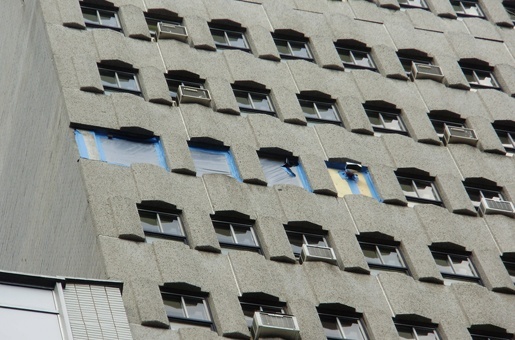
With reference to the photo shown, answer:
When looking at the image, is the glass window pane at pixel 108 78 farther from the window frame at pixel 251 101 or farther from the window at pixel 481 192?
the window at pixel 481 192

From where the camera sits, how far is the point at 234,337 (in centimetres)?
3397

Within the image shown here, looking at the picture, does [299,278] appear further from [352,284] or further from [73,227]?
[73,227]

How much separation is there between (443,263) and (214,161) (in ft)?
25.1

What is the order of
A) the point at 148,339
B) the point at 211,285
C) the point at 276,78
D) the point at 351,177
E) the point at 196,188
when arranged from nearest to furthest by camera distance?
the point at 148,339 → the point at 211,285 → the point at 196,188 → the point at 351,177 → the point at 276,78

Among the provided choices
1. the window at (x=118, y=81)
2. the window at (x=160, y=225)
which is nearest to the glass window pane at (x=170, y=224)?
the window at (x=160, y=225)

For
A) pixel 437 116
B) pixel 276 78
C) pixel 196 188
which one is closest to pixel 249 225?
pixel 196 188

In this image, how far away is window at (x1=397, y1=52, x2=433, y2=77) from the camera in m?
47.8

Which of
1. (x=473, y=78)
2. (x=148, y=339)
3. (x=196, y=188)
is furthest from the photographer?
(x=473, y=78)

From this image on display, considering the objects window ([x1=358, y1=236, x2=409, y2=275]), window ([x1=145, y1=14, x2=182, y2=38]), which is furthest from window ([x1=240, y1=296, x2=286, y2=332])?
window ([x1=145, y1=14, x2=182, y2=38])

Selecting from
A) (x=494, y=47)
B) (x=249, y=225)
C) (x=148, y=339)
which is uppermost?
(x=494, y=47)

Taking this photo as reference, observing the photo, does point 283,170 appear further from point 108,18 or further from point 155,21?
point 108,18

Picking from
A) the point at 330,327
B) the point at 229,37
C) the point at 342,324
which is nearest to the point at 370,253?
the point at 342,324

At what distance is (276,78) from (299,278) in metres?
9.49

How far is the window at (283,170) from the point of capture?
1581 inches
